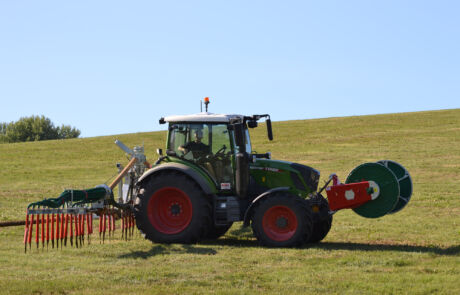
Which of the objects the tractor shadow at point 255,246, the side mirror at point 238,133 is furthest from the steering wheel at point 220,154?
the tractor shadow at point 255,246

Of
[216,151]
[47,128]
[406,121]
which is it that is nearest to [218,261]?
[216,151]

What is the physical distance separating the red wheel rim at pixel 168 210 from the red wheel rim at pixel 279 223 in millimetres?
1664

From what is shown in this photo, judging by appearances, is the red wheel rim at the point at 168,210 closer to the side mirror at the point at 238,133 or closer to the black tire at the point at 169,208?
the black tire at the point at 169,208

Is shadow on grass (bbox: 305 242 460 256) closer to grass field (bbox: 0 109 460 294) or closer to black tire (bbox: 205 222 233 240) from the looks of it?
grass field (bbox: 0 109 460 294)

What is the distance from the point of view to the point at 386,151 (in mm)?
34719

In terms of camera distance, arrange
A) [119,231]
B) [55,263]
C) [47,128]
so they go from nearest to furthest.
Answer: [55,263]
[119,231]
[47,128]

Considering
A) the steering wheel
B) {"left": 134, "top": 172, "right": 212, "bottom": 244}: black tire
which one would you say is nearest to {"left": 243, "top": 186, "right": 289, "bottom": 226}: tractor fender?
{"left": 134, "top": 172, "right": 212, "bottom": 244}: black tire

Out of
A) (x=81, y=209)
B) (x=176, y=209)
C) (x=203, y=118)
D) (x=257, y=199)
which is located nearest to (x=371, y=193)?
(x=257, y=199)

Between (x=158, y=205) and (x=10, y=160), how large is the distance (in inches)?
1175

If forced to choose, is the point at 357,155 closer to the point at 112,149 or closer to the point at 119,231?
the point at 112,149

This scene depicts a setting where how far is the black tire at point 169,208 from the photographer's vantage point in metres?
12.3

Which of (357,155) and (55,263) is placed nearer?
(55,263)

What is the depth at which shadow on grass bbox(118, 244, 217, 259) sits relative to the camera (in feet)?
36.9

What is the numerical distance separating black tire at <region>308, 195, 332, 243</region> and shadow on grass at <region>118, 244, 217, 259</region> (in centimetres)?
210
